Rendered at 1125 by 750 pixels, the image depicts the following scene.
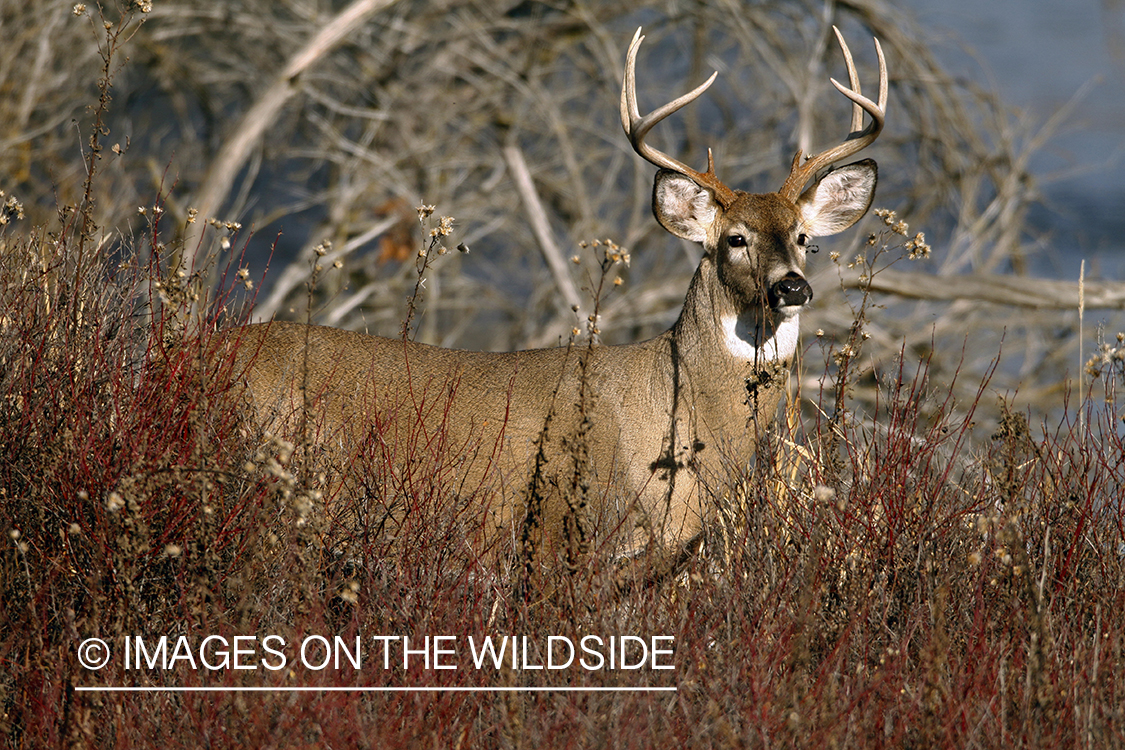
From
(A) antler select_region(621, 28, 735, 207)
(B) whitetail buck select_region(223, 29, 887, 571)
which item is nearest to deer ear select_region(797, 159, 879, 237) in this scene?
(B) whitetail buck select_region(223, 29, 887, 571)

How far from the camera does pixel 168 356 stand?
11.7 ft

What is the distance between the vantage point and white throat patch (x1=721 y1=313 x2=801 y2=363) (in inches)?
173

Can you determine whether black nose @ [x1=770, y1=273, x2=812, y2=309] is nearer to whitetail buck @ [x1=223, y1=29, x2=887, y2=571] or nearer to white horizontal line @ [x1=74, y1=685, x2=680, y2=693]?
whitetail buck @ [x1=223, y1=29, x2=887, y2=571]

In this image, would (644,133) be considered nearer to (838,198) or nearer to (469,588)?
(838,198)

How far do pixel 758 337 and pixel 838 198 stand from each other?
967mm

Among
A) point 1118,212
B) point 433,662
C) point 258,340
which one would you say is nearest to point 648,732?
point 433,662

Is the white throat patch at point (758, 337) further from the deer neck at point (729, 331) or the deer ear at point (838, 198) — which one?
the deer ear at point (838, 198)

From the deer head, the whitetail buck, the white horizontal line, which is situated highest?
the deer head

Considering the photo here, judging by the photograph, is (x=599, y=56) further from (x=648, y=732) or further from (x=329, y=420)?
(x=648, y=732)

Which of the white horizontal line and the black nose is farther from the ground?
the black nose

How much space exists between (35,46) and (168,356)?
6933mm

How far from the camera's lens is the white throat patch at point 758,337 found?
439 cm

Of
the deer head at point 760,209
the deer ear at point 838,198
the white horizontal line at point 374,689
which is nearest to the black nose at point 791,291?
the deer head at point 760,209

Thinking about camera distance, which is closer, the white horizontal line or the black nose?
the white horizontal line
